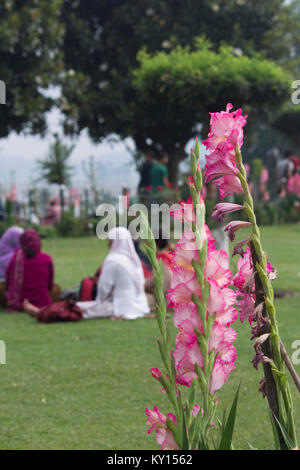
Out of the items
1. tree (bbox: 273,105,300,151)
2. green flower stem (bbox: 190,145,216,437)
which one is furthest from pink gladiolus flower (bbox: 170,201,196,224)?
tree (bbox: 273,105,300,151)

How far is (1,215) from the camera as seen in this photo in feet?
52.9

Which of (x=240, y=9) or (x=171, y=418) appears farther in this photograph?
(x=240, y=9)

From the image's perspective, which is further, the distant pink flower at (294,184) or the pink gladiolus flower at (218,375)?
the distant pink flower at (294,184)

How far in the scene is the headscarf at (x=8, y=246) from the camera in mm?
8945

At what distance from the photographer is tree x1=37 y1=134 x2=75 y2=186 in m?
22.9

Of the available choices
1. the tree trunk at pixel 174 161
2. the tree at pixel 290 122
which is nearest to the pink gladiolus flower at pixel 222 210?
the tree trunk at pixel 174 161

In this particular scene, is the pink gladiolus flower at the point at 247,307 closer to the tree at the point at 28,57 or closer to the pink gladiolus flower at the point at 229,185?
the pink gladiolus flower at the point at 229,185

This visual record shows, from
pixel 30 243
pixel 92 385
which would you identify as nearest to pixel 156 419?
pixel 92 385

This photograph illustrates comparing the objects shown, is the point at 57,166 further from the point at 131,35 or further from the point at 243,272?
the point at 243,272

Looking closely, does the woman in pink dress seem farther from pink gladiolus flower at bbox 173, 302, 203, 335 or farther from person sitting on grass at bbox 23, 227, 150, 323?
pink gladiolus flower at bbox 173, 302, 203, 335

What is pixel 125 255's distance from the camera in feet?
26.2

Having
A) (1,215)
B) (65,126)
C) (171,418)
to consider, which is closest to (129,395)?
(171,418)
